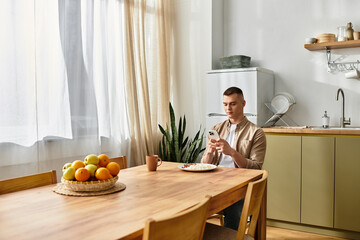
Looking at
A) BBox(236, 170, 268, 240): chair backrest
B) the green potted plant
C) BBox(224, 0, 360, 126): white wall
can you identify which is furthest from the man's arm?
BBox(224, 0, 360, 126): white wall

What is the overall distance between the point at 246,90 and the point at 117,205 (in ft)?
8.96

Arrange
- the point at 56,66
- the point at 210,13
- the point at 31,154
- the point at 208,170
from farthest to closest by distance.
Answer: the point at 210,13, the point at 56,66, the point at 31,154, the point at 208,170

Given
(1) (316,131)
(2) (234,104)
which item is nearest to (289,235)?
(1) (316,131)

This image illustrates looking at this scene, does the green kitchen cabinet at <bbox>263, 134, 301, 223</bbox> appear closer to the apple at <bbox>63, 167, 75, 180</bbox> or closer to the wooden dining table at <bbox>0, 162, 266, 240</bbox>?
the wooden dining table at <bbox>0, 162, 266, 240</bbox>

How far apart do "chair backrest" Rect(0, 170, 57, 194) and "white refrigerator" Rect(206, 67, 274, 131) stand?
2.43 meters

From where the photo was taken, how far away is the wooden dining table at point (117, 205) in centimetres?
123

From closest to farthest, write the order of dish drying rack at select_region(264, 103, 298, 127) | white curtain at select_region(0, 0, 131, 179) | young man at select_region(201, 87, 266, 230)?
young man at select_region(201, 87, 266, 230) → white curtain at select_region(0, 0, 131, 179) → dish drying rack at select_region(264, 103, 298, 127)

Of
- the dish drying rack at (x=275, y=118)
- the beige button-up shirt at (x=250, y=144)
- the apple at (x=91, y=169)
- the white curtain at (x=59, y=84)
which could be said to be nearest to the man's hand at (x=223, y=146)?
the beige button-up shirt at (x=250, y=144)

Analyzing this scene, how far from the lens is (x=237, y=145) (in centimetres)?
289

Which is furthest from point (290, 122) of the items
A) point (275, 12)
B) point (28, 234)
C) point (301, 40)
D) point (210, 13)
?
point (28, 234)

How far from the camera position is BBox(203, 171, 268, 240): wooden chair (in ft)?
5.65

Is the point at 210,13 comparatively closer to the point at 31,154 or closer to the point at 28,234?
the point at 31,154

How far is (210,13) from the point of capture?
4.57 meters

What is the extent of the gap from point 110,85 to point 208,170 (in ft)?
5.72
